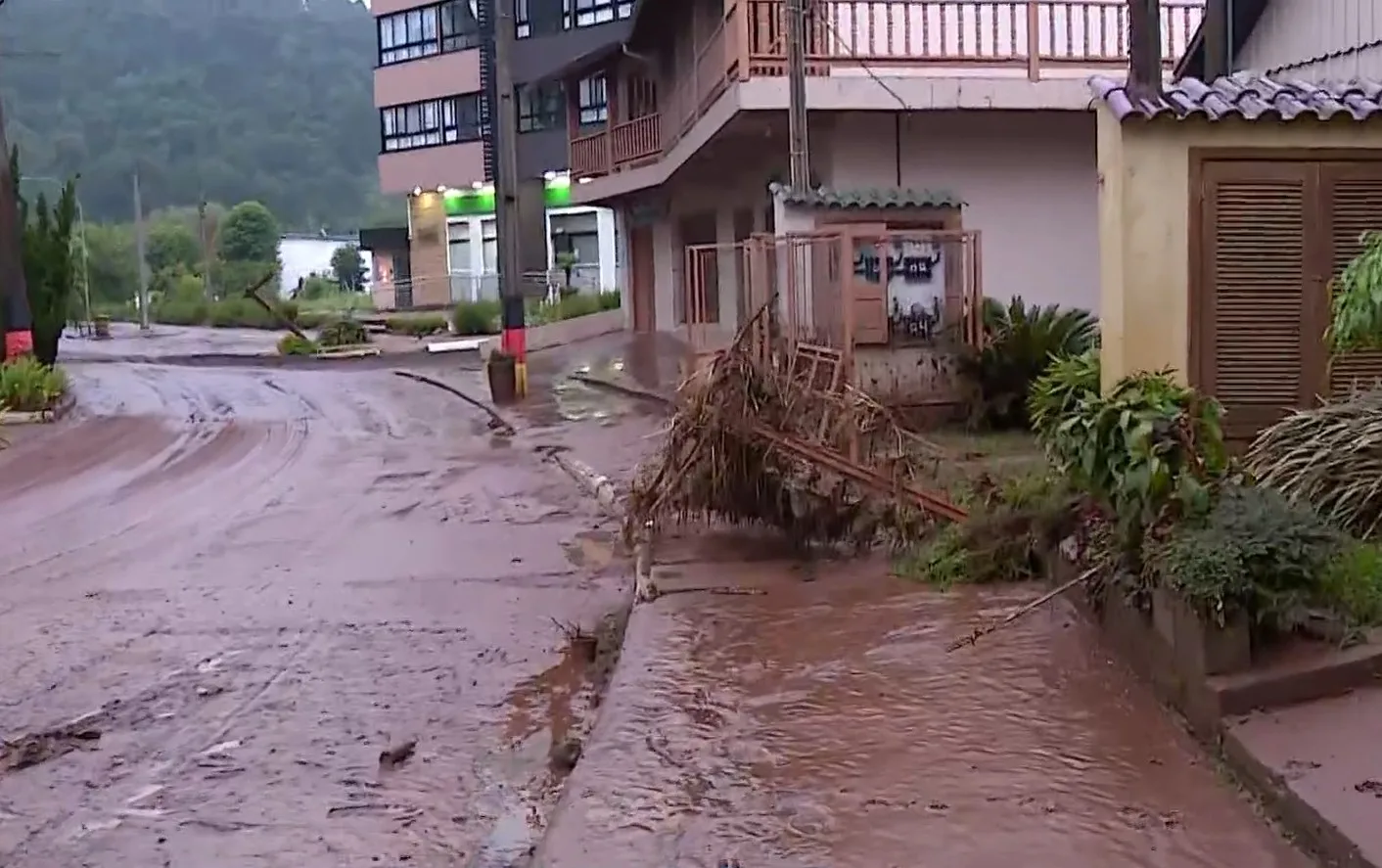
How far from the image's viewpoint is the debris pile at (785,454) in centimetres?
933

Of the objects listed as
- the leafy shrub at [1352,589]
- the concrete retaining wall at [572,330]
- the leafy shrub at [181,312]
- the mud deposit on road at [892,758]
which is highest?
the leafy shrub at [181,312]

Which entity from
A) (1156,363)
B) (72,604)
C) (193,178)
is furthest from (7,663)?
(193,178)

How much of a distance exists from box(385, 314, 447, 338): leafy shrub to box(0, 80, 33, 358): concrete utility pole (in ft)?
58.7

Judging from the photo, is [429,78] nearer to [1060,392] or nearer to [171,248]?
[171,248]

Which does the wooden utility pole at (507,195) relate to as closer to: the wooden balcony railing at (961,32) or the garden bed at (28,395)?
the wooden balcony railing at (961,32)

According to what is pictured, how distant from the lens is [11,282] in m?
25.2

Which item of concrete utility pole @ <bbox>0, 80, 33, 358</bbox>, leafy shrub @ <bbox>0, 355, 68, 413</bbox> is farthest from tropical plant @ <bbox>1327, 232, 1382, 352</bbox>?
concrete utility pole @ <bbox>0, 80, 33, 358</bbox>

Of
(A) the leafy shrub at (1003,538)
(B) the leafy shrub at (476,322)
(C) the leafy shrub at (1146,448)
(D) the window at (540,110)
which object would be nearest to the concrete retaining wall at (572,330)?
(B) the leafy shrub at (476,322)

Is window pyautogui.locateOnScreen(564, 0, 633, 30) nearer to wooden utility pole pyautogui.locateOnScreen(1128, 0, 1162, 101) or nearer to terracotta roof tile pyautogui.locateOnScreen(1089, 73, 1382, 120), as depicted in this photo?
wooden utility pole pyautogui.locateOnScreen(1128, 0, 1162, 101)

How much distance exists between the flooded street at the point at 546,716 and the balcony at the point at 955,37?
25.9 feet

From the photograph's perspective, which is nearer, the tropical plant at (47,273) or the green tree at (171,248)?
the tropical plant at (47,273)

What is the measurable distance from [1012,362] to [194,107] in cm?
9047

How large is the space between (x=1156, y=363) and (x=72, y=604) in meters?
6.36

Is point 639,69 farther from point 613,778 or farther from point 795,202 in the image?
point 613,778
